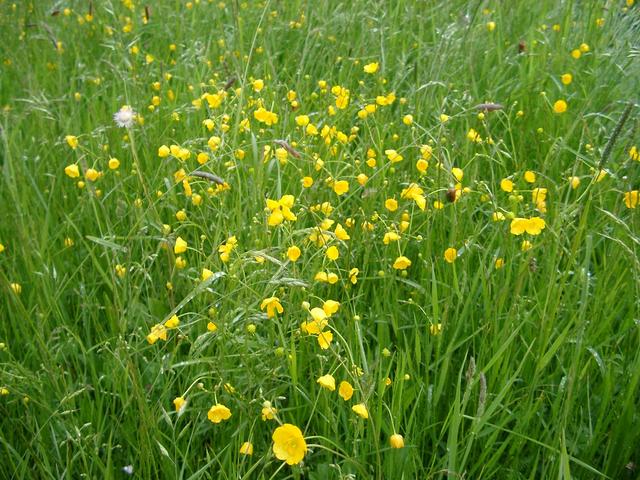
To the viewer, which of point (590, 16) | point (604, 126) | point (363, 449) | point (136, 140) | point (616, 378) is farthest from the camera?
point (590, 16)

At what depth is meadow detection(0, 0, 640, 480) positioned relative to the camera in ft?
5.03

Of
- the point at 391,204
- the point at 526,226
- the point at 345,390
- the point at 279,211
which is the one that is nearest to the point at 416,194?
the point at 391,204

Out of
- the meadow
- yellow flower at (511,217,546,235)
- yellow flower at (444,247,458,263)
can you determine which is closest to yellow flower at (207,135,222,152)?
the meadow

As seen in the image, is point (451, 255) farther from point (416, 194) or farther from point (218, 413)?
point (218, 413)

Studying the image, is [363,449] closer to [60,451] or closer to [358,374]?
[358,374]

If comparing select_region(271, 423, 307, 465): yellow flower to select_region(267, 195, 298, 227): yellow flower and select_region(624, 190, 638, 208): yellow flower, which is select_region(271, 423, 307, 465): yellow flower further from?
select_region(624, 190, 638, 208): yellow flower

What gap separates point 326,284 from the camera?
1946 millimetres

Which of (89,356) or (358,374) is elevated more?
(358,374)

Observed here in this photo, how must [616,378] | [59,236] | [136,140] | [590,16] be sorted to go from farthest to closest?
[590,16], [136,140], [59,236], [616,378]

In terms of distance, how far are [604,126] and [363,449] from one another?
187 centimetres

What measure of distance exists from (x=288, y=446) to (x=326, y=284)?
727 mm

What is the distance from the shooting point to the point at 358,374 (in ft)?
4.49

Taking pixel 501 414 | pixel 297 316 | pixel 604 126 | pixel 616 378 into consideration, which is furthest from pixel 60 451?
pixel 604 126

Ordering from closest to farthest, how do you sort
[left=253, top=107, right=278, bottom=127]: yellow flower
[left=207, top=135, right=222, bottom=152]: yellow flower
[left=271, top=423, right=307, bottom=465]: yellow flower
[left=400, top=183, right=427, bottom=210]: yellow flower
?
[left=271, top=423, right=307, bottom=465]: yellow flower → [left=400, top=183, right=427, bottom=210]: yellow flower → [left=207, top=135, right=222, bottom=152]: yellow flower → [left=253, top=107, right=278, bottom=127]: yellow flower
